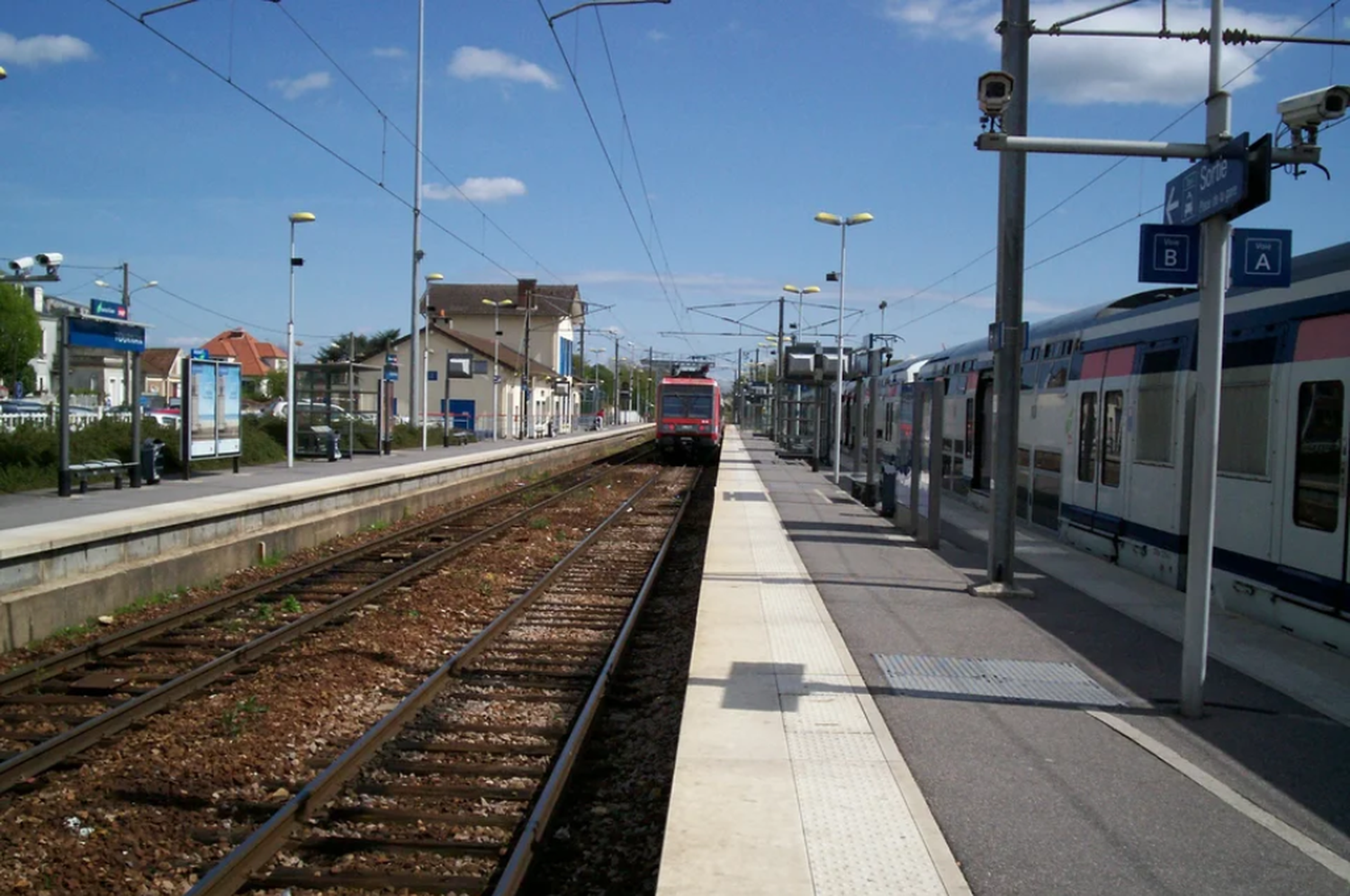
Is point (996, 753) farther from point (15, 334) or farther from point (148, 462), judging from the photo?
point (15, 334)

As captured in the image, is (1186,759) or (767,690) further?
(767,690)

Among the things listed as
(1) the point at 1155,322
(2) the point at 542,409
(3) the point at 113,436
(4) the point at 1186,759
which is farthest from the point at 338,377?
(2) the point at 542,409

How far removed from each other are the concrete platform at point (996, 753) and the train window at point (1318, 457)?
1060 millimetres

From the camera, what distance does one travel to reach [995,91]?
8.52 m

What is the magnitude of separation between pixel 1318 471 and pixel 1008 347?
3454mm

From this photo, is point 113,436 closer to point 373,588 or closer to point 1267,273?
point 373,588

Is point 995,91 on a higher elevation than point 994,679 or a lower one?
higher

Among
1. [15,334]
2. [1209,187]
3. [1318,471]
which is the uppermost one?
[15,334]

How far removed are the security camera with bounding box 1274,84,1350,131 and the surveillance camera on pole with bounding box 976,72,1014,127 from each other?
78.2 inches

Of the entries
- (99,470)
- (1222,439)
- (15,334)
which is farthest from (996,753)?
(15,334)

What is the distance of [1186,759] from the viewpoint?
615 cm

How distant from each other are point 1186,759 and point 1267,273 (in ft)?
10.8

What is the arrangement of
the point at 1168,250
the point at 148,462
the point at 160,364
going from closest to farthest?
the point at 1168,250, the point at 148,462, the point at 160,364

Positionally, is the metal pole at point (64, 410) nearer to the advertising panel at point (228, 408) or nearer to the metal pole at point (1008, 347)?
the advertising panel at point (228, 408)
